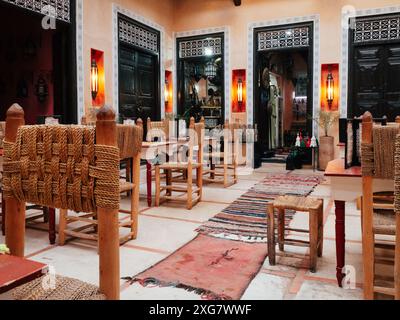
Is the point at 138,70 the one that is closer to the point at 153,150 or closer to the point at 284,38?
the point at 284,38

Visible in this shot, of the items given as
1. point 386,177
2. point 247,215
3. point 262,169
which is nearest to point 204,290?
point 386,177

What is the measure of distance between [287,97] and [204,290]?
38.2ft

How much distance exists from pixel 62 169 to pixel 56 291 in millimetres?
364

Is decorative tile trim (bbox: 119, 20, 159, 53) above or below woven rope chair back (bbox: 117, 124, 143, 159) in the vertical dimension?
above

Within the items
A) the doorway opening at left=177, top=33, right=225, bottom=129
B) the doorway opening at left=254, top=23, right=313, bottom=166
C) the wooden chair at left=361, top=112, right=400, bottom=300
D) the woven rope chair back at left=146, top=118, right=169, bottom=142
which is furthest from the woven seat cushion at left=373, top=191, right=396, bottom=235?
the doorway opening at left=177, top=33, right=225, bottom=129

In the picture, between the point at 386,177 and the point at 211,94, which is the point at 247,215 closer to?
the point at 386,177

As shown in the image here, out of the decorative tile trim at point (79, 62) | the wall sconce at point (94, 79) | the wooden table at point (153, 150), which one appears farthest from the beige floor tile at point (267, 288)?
the wall sconce at point (94, 79)

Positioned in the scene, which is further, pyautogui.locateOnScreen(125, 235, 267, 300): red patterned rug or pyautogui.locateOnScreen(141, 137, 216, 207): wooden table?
pyautogui.locateOnScreen(141, 137, 216, 207): wooden table

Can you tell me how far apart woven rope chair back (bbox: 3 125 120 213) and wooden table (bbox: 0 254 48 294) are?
0.83ft

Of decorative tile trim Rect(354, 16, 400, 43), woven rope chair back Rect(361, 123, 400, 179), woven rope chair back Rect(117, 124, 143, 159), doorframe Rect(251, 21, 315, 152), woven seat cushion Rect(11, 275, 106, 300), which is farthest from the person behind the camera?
doorframe Rect(251, 21, 315, 152)

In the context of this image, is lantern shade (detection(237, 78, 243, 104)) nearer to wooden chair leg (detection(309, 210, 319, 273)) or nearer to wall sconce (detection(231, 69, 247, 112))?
wall sconce (detection(231, 69, 247, 112))

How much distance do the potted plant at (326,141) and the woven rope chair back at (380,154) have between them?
630cm

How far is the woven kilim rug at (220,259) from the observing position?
243 cm

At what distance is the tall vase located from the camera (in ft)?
25.9
